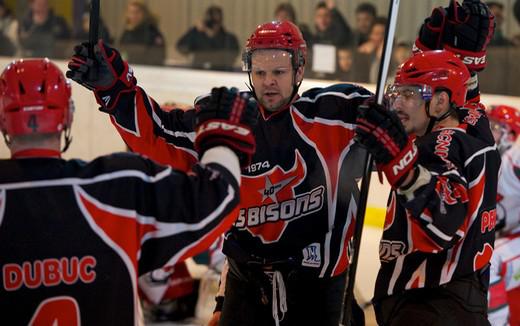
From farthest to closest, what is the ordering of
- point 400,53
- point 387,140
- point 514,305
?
point 400,53 < point 514,305 < point 387,140

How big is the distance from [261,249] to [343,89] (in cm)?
51

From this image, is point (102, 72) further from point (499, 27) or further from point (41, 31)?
point (41, 31)

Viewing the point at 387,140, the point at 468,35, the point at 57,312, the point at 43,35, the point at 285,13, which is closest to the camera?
the point at 57,312

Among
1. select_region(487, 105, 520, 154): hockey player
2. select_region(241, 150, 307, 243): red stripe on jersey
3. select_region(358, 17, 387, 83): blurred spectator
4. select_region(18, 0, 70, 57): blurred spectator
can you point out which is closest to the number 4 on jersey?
select_region(241, 150, 307, 243): red stripe on jersey

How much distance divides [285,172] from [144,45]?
416 cm

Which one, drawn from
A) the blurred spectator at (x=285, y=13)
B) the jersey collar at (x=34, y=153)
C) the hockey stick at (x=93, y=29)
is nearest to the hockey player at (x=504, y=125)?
the blurred spectator at (x=285, y=13)

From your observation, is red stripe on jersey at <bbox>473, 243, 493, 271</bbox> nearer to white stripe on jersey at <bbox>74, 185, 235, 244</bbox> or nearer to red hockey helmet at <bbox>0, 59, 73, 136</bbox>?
white stripe on jersey at <bbox>74, 185, 235, 244</bbox>

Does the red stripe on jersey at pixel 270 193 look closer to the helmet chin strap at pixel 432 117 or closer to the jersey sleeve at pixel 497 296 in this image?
the helmet chin strap at pixel 432 117

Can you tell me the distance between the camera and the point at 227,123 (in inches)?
87.1

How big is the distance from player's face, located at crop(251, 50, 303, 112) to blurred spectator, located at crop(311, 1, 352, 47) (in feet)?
10.1

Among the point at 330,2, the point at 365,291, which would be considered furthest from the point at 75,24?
the point at 365,291

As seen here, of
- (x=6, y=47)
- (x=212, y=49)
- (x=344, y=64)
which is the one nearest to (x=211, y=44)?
(x=212, y=49)

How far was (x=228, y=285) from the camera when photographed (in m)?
3.14

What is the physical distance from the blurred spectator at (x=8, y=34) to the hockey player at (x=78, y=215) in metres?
5.44
